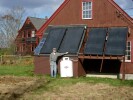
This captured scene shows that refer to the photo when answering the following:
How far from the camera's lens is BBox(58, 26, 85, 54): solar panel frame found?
22.2 metres

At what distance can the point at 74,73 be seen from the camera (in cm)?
2155

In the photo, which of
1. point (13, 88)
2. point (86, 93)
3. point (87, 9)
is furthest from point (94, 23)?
point (86, 93)

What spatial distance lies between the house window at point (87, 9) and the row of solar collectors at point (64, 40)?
1611 millimetres

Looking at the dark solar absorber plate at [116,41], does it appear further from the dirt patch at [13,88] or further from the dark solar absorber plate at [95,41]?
the dirt patch at [13,88]

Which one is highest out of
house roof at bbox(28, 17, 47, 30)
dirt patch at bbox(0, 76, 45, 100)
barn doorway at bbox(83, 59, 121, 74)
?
house roof at bbox(28, 17, 47, 30)

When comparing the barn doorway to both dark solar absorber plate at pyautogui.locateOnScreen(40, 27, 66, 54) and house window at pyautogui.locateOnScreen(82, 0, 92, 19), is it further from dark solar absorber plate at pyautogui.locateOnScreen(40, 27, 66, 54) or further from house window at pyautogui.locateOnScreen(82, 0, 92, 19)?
house window at pyautogui.locateOnScreen(82, 0, 92, 19)

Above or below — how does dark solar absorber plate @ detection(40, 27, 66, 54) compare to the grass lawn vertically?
above

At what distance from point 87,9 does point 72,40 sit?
3371mm

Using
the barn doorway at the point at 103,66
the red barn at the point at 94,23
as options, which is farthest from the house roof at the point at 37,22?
the barn doorway at the point at 103,66

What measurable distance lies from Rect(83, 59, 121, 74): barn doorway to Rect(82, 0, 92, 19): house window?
11.8 feet

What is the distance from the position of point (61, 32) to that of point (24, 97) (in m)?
10.4

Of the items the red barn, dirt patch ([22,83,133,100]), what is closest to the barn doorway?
the red barn

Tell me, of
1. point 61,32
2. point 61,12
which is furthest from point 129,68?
point 61,12

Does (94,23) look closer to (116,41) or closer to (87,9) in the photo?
(87,9)
